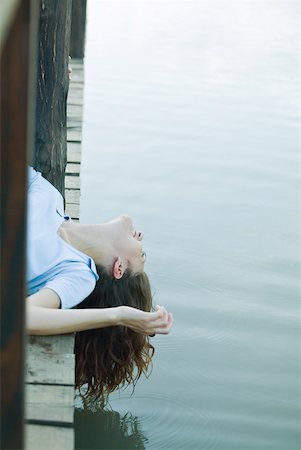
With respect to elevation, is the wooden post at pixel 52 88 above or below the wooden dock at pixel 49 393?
above

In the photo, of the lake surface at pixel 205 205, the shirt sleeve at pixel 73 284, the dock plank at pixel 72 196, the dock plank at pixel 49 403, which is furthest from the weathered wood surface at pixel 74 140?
the dock plank at pixel 49 403

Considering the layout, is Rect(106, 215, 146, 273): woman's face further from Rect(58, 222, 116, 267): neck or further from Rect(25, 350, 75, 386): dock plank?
Rect(25, 350, 75, 386): dock plank

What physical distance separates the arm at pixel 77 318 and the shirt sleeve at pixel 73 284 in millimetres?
32

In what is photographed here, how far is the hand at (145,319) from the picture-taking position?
3.12 metres

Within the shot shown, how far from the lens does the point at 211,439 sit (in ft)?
11.8

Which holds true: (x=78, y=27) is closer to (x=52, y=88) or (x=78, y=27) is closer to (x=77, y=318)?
(x=52, y=88)

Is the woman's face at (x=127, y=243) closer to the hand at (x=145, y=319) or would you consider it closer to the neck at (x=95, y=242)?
the neck at (x=95, y=242)

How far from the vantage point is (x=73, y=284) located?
10.5 ft

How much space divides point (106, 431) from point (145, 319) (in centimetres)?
70

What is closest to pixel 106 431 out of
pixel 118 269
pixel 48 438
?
pixel 118 269

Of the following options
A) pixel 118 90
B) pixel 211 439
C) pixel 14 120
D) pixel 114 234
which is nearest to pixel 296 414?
pixel 211 439

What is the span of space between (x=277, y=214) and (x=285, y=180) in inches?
22.3

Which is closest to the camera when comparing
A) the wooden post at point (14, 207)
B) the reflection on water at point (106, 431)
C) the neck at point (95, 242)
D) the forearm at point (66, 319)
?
the wooden post at point (14, 207)

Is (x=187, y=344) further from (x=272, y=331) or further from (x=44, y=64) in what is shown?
(x=44, y=64)
